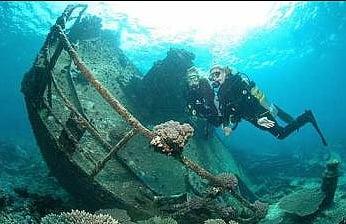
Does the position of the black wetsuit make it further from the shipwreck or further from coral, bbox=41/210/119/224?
coral, bbox=41/210/119/224

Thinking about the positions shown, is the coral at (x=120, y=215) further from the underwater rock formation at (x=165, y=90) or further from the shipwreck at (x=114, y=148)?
the underwater rock formation at (x=165, y=90)

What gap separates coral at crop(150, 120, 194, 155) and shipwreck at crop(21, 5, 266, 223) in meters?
0.01

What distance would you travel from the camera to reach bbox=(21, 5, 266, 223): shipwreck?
4.88 m

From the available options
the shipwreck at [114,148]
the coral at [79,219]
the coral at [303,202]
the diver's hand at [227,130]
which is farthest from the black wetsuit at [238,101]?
the coral at [79,219]

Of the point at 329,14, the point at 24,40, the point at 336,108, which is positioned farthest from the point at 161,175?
the point at 336,108

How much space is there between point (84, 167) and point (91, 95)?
2321 millimetres

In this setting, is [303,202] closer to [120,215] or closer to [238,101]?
[238,101]

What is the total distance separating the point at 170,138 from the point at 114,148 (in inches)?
55.6

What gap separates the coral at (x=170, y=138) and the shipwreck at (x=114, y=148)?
12 mm

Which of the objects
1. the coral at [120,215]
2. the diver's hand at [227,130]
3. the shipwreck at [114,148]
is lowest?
the coral at [120,215]

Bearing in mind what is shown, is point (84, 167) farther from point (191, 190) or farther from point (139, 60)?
point (139, 60)

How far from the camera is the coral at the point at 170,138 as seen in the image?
155 inches

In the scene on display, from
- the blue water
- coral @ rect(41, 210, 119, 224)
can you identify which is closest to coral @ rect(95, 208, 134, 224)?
coral @ rect(41, 210, 119, 224)

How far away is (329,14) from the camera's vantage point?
27.2 metres
